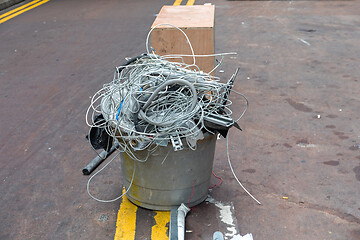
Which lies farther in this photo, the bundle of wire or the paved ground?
the paved ground

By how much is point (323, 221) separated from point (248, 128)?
6.23 feet

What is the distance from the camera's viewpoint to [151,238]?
365cm

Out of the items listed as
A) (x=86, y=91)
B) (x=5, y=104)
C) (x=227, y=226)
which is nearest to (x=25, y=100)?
(x=5, y=104)

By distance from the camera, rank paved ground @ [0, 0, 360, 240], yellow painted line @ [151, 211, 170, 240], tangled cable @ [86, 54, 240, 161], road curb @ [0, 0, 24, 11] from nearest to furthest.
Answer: tangled cable @ [86, 54, 240, 161], yellow painted line @ [151, 211, 170, 240], paved ground @ [0, 0, 360, 240], road curb @ [0, 0, 24, 11]

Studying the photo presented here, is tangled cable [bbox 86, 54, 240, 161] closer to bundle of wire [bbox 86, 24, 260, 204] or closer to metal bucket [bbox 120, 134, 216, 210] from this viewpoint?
bundle of wire [bbox 86, 24, 260, 204]

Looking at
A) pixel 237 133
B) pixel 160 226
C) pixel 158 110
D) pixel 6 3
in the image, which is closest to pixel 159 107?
pixel 158 110

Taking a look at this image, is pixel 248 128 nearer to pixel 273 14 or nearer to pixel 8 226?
pixel 8 226

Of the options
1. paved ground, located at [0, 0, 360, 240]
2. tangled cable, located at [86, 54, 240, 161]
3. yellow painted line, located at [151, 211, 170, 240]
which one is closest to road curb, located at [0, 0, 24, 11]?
paved ground, located at [0, 0, 360, 240]

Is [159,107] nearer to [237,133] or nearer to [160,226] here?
[160,226]

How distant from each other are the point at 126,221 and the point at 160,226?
33cm

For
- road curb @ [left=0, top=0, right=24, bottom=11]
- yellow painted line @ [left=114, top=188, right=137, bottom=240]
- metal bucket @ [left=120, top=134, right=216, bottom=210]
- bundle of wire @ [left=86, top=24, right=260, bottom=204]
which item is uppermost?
bundle of wire @ [left=86, top=24, right=260, bottom=204]

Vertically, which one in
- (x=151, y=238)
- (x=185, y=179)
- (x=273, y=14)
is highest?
(x=185, y=179)

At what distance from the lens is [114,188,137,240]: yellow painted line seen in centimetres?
368

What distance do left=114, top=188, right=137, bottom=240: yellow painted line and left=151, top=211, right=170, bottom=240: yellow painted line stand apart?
7.4 inches
